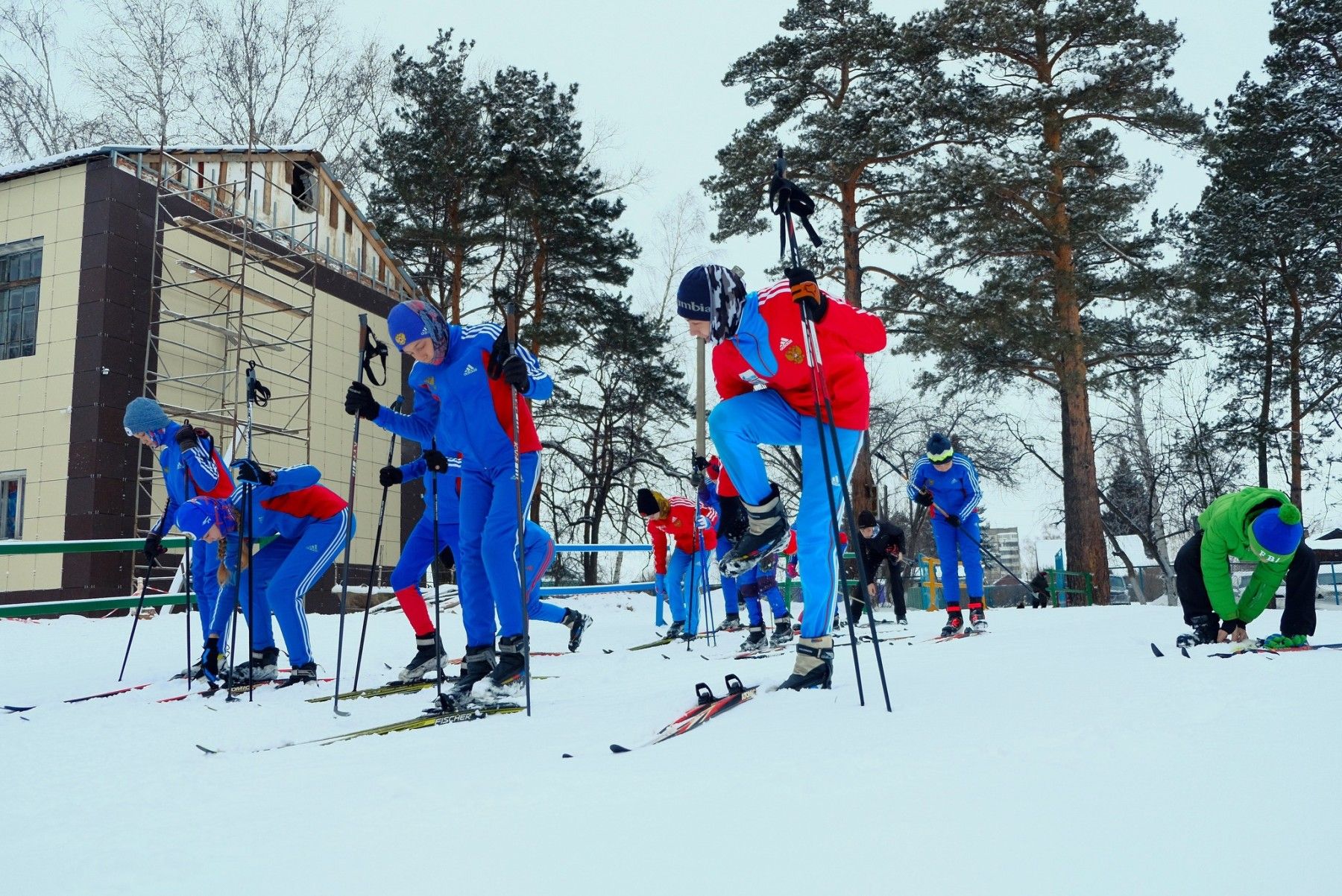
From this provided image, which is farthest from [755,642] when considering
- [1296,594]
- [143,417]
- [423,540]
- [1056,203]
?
[1056,203]

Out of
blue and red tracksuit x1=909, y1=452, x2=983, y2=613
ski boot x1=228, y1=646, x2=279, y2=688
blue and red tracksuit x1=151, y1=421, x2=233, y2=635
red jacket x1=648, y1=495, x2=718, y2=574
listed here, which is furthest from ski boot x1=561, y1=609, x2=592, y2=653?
blue and red tracksuit x1=909, y1=452, x2=983, y2=613

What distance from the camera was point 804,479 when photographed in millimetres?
3949

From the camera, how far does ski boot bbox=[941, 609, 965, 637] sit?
25.4 ft

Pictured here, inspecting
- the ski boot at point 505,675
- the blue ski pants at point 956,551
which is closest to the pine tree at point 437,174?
the blue ski pants at point 956,551

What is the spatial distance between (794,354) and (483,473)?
5.36ft

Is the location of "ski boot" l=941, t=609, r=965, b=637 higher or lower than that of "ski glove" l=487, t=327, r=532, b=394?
lower

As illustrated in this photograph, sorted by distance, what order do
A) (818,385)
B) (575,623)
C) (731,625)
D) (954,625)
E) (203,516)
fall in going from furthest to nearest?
(731,625)
(954,625)
(575,623)
(203,516)
(818,385)

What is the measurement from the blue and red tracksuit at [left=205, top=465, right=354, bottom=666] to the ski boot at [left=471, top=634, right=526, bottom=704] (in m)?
2.40

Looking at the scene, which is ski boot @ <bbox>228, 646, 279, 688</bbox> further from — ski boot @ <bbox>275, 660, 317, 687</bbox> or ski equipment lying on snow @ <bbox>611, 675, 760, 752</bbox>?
ski equipment lying on snow @ <bbox>611, 675, 760, 752</bbox>

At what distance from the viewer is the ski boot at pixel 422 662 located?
20.2 ft

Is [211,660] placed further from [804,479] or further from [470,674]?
[804,479]

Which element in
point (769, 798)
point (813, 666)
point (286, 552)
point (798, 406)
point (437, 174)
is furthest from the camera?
point (437, 174)

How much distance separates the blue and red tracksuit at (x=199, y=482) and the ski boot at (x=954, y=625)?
525 cm

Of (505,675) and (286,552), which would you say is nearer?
(505,675)
